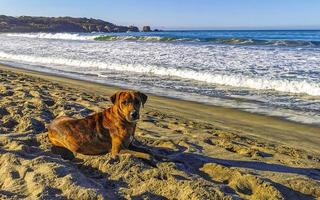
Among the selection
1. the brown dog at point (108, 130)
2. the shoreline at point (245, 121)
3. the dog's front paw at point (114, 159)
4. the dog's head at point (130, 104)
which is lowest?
the shoreline at point (245, 121)

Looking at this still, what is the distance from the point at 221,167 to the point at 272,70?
34.1ft

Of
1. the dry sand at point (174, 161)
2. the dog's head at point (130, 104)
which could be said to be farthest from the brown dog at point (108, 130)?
the dry sand at point (174, 161)

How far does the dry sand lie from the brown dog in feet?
0.51

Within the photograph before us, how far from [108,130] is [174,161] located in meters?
0.83

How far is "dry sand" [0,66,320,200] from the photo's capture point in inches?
167

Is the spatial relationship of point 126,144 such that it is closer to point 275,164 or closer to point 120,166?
point 120,166

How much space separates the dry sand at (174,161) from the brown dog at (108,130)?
16cm

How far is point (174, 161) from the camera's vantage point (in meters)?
5.21

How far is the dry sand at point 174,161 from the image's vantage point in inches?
167

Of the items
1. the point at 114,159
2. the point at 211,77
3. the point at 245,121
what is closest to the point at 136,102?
the point at 114,159

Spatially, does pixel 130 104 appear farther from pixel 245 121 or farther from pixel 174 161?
pixel 245 121

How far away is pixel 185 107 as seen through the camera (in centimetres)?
973

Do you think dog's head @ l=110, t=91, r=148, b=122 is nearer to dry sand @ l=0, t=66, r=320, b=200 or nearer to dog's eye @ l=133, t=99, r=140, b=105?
dog's eye @ l=133, t=99, r=140, b=105

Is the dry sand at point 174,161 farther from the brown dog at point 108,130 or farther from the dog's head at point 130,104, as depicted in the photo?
the dog's head at point 130,104
